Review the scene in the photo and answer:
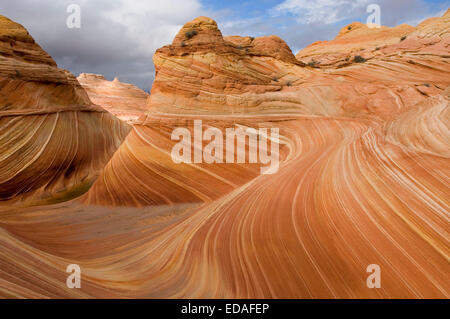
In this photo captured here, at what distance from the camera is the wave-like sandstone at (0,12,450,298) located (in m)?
2.38

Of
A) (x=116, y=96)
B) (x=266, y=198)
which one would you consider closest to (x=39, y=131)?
(x=266, y=198)

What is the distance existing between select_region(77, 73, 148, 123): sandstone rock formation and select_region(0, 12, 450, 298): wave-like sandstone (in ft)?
72.2

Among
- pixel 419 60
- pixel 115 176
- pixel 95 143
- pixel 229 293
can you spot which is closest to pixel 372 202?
pixel 229 293

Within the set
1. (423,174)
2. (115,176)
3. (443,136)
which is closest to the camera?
(423,174)

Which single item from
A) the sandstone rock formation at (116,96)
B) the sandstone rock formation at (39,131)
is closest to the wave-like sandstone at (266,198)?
the sandstone rock formation at (39,131)

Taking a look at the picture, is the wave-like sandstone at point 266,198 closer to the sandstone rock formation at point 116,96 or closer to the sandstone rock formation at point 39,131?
the sandstone rock formation at point 39,131

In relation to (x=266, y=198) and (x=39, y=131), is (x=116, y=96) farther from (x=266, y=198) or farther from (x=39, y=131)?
(x=266, y=198)

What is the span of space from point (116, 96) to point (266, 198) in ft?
111

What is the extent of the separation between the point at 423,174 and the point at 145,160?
219 inches

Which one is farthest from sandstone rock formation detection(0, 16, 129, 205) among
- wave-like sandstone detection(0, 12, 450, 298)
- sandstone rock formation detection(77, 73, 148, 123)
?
sandstone rock formation detection(77, 73, 148, 123)

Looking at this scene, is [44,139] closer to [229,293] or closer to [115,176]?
[115,176]

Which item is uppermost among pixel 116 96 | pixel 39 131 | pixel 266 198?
pixel 116 96

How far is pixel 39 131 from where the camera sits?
8883 millimetres

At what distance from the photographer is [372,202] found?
2879 millimetres
